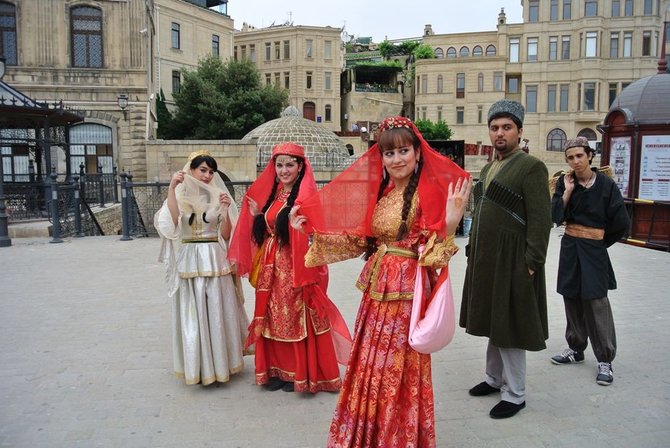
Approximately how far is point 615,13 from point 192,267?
180 feet

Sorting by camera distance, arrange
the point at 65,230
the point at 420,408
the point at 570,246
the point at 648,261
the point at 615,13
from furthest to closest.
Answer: the point at 615,13 → the point at 65,230 → the point at 648,261 → the point at 570,246 → the point at 420,408

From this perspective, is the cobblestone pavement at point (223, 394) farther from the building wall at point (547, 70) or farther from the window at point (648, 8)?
the window at point (648, 8)

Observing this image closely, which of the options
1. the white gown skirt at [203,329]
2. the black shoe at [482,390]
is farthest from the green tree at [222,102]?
the black shoe at [482,390]

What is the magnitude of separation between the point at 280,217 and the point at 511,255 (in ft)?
5.56

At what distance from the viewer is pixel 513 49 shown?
51.1 metres

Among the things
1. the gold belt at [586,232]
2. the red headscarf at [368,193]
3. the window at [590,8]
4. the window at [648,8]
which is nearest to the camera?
the red headscarf at [368,193]

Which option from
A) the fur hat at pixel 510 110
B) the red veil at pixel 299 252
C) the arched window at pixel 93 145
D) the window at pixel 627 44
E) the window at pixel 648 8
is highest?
the window at pixel 648 8

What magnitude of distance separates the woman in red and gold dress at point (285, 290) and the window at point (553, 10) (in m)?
52.9

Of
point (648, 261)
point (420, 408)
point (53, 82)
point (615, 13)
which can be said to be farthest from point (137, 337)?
point (615, 13)

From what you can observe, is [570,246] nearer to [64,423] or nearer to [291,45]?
[64,423]

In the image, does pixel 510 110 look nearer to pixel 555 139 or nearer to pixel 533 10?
pixel 555 139

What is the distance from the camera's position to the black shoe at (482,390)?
4.09 m

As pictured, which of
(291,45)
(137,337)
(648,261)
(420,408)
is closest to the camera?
(420,408)

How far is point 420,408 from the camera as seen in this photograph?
292 cm
